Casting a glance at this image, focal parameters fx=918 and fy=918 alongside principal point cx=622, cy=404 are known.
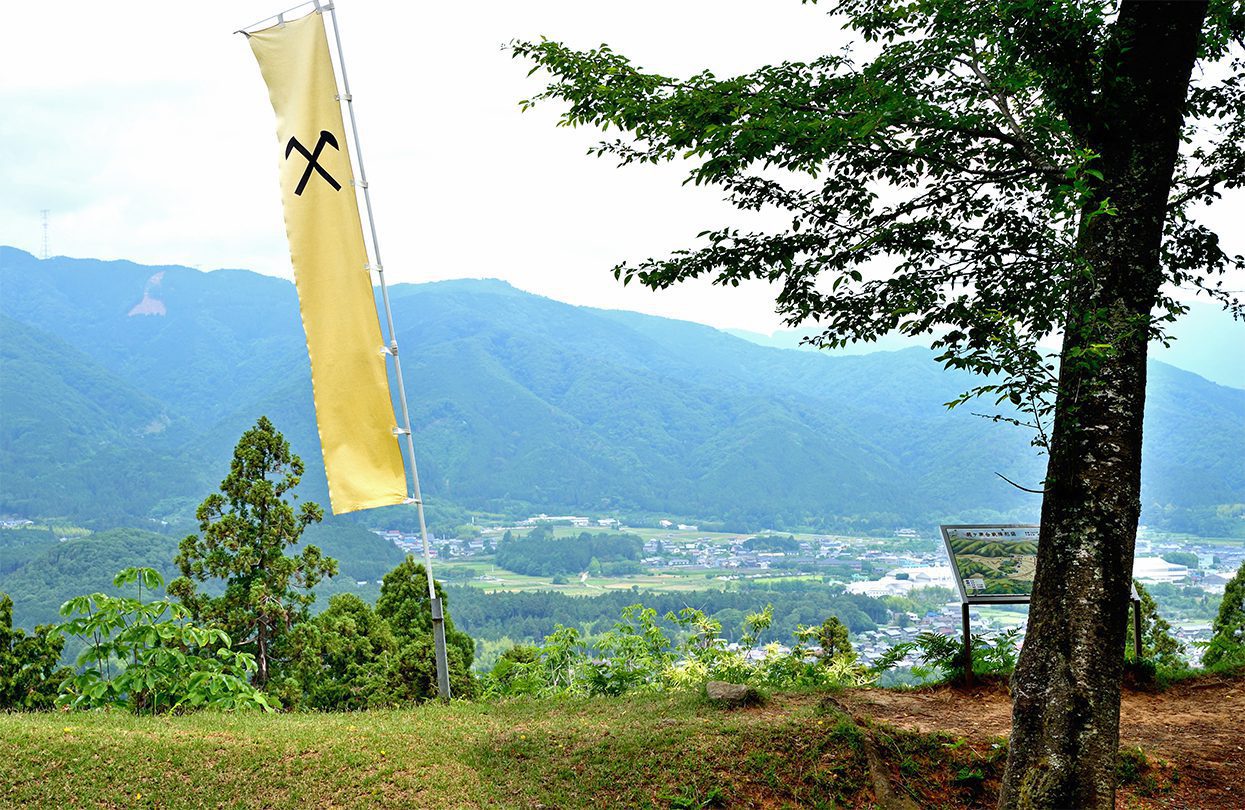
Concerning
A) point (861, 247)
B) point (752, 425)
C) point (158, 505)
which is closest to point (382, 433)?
point (861, 247)

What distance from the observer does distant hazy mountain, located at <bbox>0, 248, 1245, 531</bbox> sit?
370ft

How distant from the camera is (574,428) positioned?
6127 inches

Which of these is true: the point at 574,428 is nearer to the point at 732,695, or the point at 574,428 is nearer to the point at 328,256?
the point at 328,256

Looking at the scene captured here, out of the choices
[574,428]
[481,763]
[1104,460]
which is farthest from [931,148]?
[574,428]

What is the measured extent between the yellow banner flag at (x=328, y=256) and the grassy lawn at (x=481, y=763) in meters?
1.88

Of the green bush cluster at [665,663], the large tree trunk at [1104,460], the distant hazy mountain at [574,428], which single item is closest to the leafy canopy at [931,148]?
the large tree trunk at [1104,460]

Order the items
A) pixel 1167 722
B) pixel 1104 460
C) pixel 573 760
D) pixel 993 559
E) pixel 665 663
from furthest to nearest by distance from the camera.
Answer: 1. pixel 665 663
2. pixel 993 559
3. pixel 1167 722
4. pixel 573 760
5. pixel 1104 460

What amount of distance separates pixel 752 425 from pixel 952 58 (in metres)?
146

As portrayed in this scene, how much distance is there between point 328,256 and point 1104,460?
18.5ft

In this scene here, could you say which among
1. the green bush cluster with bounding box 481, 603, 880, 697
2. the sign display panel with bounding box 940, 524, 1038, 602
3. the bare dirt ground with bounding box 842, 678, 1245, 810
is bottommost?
the bare dirt ground with bounding box 842, 678, 1245, 810

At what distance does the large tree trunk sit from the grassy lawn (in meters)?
1.21

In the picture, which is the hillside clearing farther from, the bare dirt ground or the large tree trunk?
the large tree trunk

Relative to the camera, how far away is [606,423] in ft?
518

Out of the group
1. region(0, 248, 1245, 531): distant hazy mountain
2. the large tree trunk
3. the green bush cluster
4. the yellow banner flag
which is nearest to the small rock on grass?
the green bush cluster
